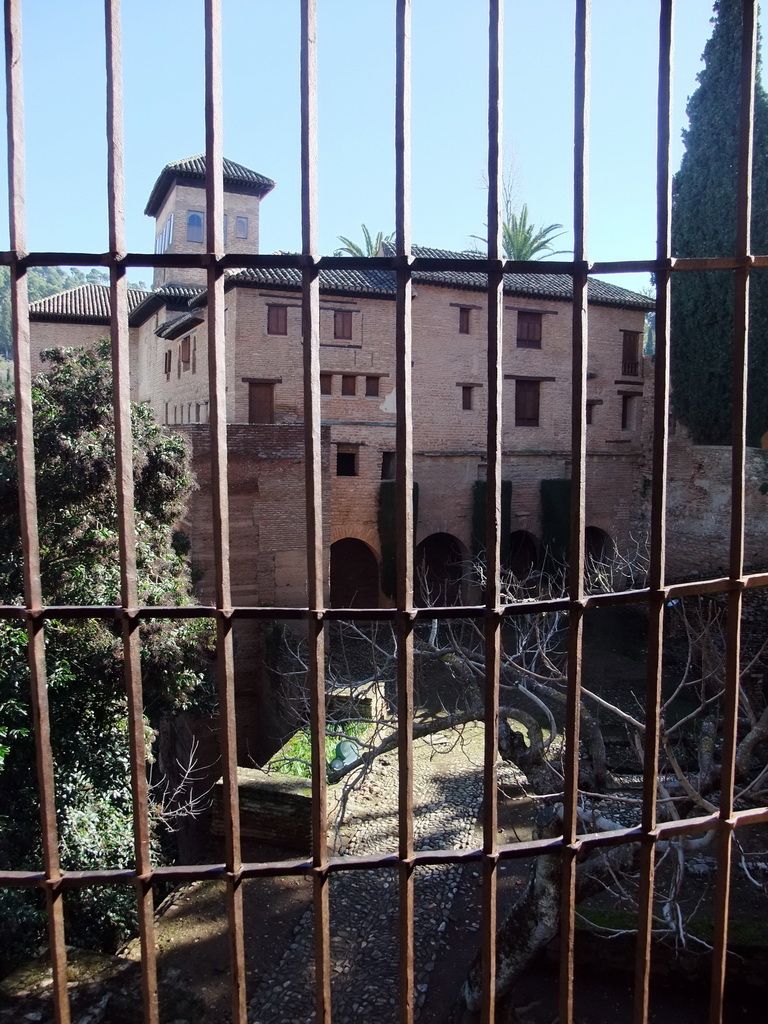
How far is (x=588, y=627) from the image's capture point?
20094 mm

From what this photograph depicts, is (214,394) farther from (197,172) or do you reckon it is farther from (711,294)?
(197,172)

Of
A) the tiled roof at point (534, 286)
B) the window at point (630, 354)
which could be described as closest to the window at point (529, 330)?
the tiled roof at point (534, 286)

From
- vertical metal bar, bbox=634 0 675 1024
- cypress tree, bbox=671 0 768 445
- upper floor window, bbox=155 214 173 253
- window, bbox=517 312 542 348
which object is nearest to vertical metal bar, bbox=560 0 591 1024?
vertical metal bar, bbox=634 0 675 1024

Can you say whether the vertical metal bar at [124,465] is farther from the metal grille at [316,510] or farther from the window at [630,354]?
the window at [630,354]

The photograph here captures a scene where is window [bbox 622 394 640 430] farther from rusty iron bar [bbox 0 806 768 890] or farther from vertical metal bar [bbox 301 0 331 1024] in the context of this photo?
vertical metal bar [bbox 301 0 331 1024]

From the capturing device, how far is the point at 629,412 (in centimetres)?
2452

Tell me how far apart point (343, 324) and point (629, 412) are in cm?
895

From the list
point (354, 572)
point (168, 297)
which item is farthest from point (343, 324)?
point (354, 572)

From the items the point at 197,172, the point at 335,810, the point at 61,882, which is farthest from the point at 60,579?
the point at 197,172

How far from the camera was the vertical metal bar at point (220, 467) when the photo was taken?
2.34 m

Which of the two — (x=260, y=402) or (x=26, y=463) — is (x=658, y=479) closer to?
(x=26, y=463)

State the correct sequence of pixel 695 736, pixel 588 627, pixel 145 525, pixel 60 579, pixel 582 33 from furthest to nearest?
pixel 588 627, pixel 695 736, pixel 145 525, pixel 60 579, pixel 582 33

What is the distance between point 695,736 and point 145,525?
27.6 ft

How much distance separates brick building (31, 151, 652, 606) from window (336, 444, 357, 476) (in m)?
0.03
